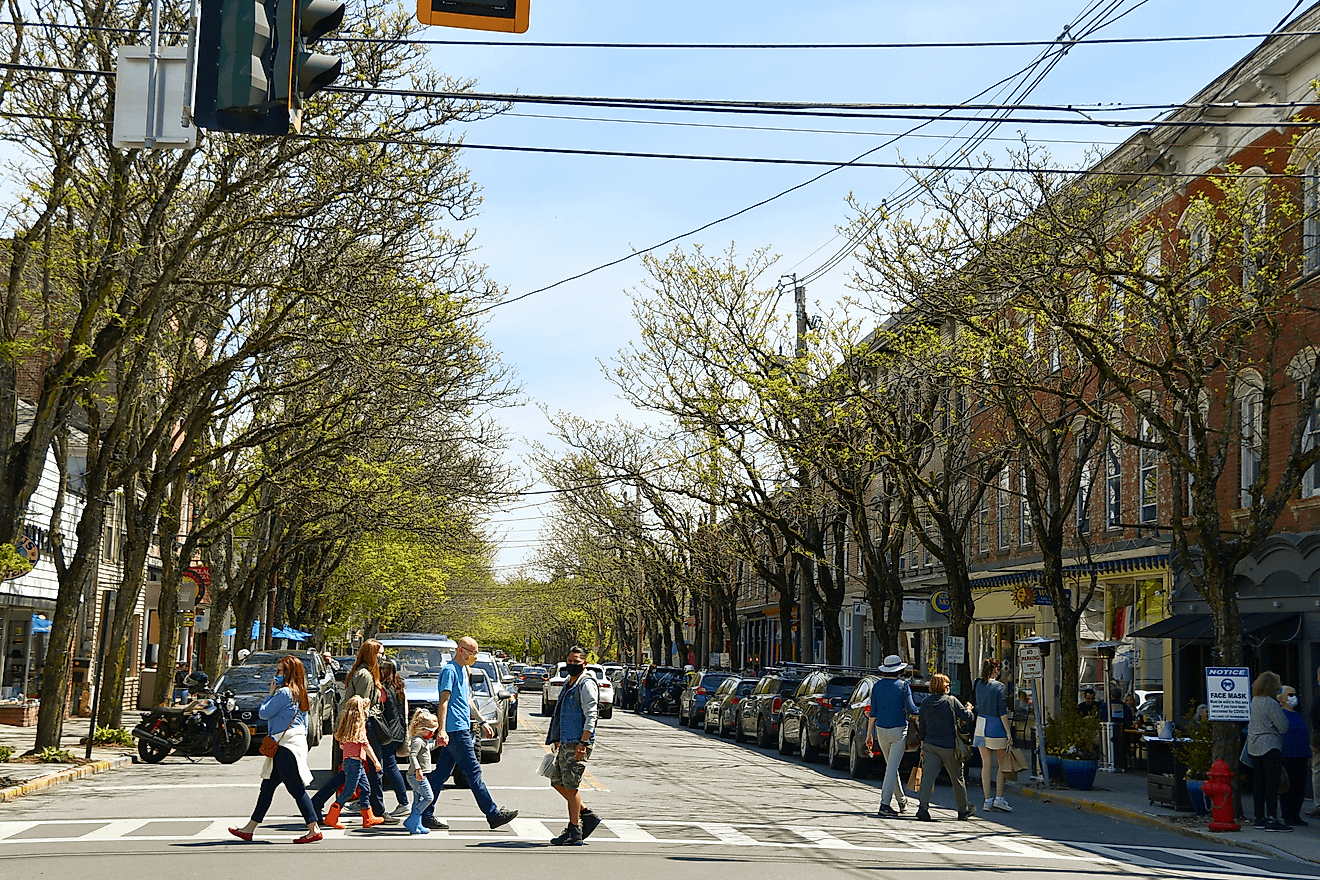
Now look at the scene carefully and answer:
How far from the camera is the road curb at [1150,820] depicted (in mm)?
14508

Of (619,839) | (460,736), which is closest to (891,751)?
(619,839)

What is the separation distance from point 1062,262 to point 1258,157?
26.3 ft

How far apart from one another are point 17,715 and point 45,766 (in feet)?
36.0

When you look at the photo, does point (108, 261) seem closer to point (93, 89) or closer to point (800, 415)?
point (93, 89)

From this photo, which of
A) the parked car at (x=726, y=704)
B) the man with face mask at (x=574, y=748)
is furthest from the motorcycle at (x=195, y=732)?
the parked car at (x=726, y=704)

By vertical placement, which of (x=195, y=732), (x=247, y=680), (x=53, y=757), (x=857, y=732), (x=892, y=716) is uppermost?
(x=892, y=716)

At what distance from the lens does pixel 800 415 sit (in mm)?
27875

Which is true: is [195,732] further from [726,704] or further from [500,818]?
[726,704]

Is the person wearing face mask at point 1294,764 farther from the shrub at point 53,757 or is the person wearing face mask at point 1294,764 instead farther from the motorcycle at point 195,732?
the shrub at point 53,757

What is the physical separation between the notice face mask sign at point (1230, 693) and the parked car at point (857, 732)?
524 cm

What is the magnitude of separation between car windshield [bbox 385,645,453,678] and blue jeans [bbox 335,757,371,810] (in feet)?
32.1

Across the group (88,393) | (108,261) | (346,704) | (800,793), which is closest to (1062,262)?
(800,793)

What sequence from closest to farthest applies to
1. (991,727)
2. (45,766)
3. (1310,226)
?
(991,727)
(45,766)
(1310,226)

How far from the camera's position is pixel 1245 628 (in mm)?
23391
